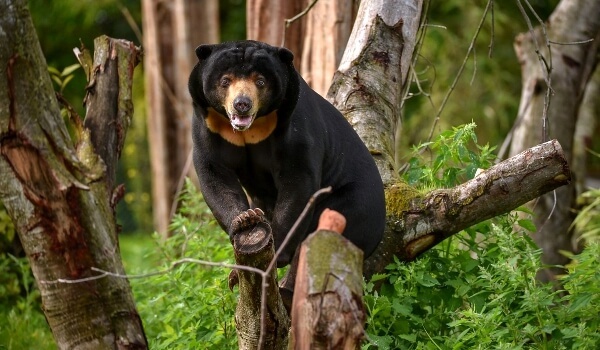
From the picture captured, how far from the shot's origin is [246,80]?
4.77m

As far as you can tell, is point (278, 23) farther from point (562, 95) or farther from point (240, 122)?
point (240, 122)

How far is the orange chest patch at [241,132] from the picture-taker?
16.1 feet

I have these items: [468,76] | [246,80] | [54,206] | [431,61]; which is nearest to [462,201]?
[246,80]

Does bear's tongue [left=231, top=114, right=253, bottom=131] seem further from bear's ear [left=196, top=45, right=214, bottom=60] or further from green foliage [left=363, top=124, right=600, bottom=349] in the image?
green foliage [left=363, top=124, right=600, bottom=349]

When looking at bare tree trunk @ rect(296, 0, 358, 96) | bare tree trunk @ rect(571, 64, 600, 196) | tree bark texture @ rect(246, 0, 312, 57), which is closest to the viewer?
bare tree trunk @ rect(296, 0, 358, 96)

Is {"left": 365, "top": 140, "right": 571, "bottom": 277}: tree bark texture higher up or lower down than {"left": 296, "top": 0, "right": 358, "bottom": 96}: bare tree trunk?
lower down

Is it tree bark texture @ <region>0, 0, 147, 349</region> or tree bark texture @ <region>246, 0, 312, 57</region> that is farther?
tree bark texture @ <region>246, 0, 312, 57</region>

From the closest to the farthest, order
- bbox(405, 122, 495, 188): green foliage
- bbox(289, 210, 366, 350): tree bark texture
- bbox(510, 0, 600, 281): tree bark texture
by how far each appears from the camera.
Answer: bbox(289, 210, 366, 350): tree bark texture, bbox(405, 122, 495, 188): green foliage, bbox(510, 0, 600, 281): tree bark texture

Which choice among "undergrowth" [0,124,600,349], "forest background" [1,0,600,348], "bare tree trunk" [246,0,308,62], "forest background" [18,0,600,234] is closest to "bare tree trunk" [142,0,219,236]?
"forest background" [1,0,600,348]

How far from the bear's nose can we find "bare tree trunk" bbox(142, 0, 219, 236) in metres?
8.84

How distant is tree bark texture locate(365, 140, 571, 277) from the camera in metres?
5.14

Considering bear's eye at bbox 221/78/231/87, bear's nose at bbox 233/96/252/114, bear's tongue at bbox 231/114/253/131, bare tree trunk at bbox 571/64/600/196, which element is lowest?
bare tree trunk at bbox 571/64/600/196

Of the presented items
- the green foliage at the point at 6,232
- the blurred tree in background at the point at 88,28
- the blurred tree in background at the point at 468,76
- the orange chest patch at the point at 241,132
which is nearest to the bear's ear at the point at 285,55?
the orange chest patch at the point at 241,132

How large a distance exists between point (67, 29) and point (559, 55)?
1250 centimetres
